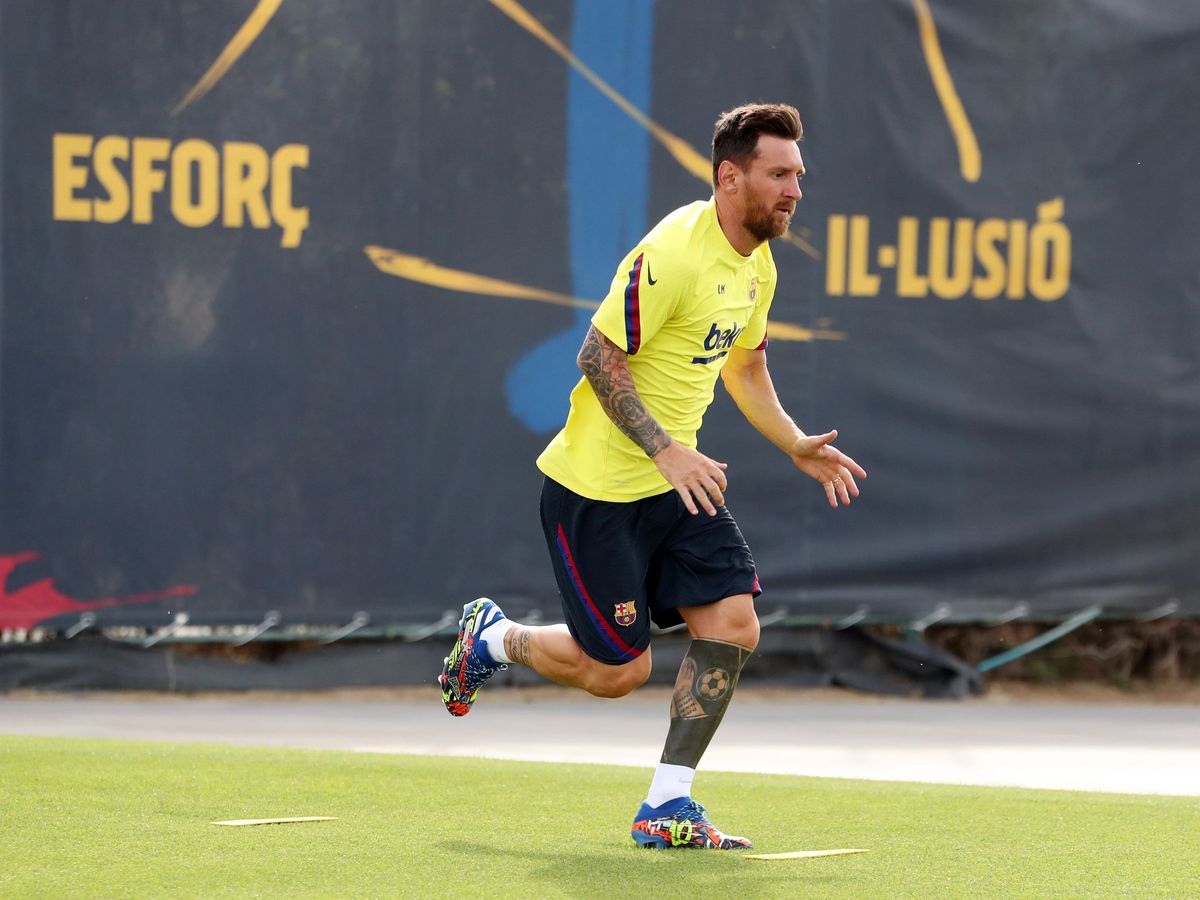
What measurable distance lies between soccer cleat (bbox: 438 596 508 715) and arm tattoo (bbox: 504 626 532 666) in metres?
0.11

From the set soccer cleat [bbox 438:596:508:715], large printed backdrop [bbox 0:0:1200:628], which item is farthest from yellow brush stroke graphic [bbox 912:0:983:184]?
soccer cleat [bbox 438:596:508:715]

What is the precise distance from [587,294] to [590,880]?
4295 mm

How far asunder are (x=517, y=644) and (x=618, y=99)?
360 cm

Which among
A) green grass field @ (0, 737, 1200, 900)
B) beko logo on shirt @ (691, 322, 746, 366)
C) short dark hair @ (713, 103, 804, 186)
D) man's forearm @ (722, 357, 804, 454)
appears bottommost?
green grass field @ (0, 737, 1200, 900)

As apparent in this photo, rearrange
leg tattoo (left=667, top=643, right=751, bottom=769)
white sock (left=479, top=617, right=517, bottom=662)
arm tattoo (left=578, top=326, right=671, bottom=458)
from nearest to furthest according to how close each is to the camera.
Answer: arm tattoo (left=578, top=326, right=671, bottom=458) < leg tattoo (left=667, top=643, right=751, bottom=769) < white sock (left=479, top=617, right=517, bottom=662)

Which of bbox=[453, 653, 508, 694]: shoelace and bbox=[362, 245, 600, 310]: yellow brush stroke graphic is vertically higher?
bbox=[362, 245, 600, 310]: yellow brush stroke graphic

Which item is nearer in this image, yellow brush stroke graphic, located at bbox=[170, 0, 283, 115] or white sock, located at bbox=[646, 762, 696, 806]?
white sock, located at bbox=[646, 762, 696, 806]

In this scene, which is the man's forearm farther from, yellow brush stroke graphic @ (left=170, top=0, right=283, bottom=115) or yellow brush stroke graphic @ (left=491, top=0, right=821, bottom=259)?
yellow brush stroke graphic @ (left=170, top=0, right=283, bottom=115)

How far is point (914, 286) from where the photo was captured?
316 inches

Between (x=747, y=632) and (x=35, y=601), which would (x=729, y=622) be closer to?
(x=747, y=632)

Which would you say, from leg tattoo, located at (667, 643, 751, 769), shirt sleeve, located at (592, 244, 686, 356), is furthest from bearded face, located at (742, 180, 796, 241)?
leg tattoo, located at (667, 643, 751, 769)

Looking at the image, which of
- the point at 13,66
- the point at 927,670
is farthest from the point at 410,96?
the point at 927,670

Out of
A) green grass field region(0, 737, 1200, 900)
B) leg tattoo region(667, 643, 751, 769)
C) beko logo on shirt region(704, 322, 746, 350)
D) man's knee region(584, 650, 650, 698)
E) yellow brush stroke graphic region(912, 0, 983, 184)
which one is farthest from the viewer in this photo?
yellow brush stroke graphic region(912, 0, 983, 184)

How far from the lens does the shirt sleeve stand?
429cm
